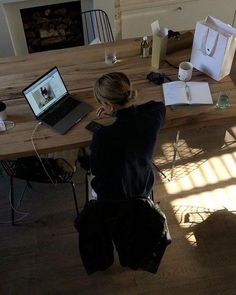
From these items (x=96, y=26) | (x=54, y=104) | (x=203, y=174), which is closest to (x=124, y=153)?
(x=54, y=104)

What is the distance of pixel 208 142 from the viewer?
2.98m

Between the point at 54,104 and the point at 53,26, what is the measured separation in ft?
5.81

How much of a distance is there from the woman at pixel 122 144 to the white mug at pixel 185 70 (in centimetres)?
52

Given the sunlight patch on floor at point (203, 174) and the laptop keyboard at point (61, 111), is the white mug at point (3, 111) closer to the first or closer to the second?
the laptop keyboard at point (61, 111)

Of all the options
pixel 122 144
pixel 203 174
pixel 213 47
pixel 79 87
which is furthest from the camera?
pixel 203 174

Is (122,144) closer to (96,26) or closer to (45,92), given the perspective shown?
(45,92)

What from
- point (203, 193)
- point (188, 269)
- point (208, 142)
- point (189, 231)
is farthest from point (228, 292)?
point (208, 142)

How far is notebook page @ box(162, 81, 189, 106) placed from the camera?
2.14m

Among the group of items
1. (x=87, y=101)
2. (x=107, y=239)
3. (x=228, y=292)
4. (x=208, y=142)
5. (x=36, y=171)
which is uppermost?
(x=87, y=101)

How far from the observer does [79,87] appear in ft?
7.54

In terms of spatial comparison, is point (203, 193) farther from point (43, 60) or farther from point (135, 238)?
point (43, 60)

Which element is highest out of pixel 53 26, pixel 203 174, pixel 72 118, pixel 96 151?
pixel 96 151

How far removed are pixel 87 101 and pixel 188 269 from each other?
1.22m

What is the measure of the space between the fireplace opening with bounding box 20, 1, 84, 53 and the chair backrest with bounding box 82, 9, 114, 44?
8 cm
